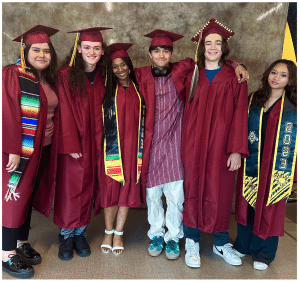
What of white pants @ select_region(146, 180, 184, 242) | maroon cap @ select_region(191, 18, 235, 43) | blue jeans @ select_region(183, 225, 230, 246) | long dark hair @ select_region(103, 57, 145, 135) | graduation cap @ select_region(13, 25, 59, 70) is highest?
maroon cap @ select_region(191, 18, 235, 43)

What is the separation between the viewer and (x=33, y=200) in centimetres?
272

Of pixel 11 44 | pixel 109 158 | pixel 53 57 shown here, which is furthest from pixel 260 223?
pixel 11 44

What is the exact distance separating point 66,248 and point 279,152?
1.93m

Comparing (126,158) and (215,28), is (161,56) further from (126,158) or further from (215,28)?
(126,158)

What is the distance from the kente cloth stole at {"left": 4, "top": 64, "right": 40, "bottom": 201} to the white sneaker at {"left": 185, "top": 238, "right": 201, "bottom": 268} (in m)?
1.45

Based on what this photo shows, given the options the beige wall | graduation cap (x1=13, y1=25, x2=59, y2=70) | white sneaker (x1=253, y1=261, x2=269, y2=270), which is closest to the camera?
graduation cap (x1=13, y1=25, x2=59, y2=70)

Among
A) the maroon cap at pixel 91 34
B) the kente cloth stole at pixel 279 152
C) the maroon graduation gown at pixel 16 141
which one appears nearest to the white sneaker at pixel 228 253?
the kente cloth stole at pixel 279 152

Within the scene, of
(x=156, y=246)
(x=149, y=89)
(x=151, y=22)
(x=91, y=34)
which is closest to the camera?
(x=91, y=34)

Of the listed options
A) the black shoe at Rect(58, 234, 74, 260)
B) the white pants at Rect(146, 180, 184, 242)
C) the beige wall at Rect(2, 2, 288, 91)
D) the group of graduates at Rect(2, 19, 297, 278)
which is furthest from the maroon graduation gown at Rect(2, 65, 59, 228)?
the beige wall at Rect(2, 2, 288, 91)

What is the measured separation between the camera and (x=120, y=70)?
2.69m

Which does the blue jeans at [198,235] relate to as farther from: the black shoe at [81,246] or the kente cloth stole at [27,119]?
the kente cloth stole at [27,119]

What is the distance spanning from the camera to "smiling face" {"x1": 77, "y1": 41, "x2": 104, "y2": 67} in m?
2.59

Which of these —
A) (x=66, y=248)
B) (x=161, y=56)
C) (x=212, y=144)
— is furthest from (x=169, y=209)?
(x=161, y=56)

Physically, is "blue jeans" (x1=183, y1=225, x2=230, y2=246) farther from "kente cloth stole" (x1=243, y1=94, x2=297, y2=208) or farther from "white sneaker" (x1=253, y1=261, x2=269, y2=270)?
A: "kente cloth stole" (x1=243, y1=94, x2=297, y2=208)
